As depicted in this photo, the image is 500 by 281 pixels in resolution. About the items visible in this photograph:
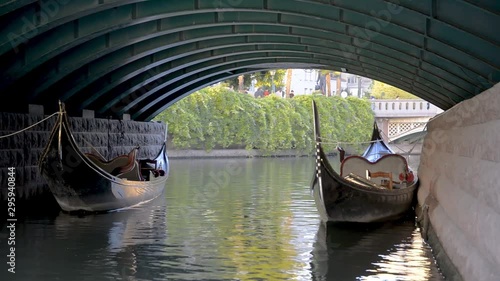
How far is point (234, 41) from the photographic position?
58.6 feet

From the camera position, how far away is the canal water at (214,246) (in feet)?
29.8

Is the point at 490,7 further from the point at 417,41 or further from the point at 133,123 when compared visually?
the point at 133,123

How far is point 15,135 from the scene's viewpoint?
1656 centimetres

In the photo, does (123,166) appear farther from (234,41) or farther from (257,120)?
(257,120)

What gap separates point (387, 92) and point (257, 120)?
3129 centimetres

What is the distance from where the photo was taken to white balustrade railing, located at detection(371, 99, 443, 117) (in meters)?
50.6

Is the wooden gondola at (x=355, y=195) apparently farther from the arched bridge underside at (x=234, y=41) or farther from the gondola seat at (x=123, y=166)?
the gondola seat at (x=123, y=166)

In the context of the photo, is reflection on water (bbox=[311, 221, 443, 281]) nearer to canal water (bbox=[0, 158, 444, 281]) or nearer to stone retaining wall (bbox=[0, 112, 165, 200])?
canal water (bbox=[0, 158, 444, 281])

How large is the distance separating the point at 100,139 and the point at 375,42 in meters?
10.9

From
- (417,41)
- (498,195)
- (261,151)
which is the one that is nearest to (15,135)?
(417,41)

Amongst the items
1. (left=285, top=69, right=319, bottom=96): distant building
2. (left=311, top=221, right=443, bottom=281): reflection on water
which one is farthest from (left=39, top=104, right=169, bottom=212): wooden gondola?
(left=285, top=69, right=319, bottom=96): distant building

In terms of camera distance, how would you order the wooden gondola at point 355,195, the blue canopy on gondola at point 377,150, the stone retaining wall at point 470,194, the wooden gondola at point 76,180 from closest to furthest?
the stone retaining wall at point 470,194 → the wooden gondola at point 355,195 → the wooden gondola at point 76,180 → the blue canopy on gondola at point 377,150

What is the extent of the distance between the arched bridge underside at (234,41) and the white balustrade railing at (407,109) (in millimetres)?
28815

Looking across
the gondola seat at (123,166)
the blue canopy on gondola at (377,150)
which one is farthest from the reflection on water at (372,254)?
the blue canopy on gondola at (377,150)
